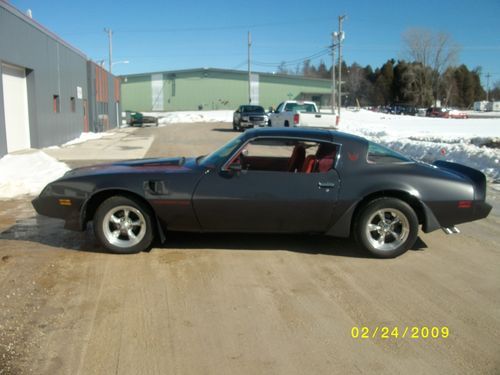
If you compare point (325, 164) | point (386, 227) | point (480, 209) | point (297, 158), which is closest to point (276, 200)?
point (325, 164)

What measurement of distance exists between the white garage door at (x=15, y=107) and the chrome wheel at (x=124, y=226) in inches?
455

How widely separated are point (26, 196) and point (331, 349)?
7336mm

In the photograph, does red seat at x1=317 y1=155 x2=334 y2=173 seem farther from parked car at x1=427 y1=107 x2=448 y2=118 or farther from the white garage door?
parked car at x1=427 y1=107 x2=448 y2=118

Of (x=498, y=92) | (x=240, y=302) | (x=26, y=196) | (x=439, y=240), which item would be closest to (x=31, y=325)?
(x=240, y=302)

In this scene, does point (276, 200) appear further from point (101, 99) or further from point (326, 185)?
point (101, 99)

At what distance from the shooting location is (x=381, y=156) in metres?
5.68

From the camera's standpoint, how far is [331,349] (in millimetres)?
3492

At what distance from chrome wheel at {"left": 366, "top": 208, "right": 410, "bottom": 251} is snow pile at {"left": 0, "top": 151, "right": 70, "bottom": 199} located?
659 cm

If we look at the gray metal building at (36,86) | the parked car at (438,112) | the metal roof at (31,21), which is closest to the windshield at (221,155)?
the gray metal building at (36,86)

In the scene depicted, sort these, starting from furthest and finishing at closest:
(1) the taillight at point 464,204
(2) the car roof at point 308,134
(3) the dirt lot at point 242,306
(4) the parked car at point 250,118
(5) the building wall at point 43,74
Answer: (4) the parked car at point 250,118
(5) the building wall at point 43,74
(2) the car roof at point 308,134
(1) the taillight at point 464,204
(3) the dirt lot at point 242,306

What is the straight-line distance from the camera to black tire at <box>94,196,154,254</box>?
17.8 ft

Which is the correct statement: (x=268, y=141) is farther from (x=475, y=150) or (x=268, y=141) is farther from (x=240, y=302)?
(x=475, y=150)
